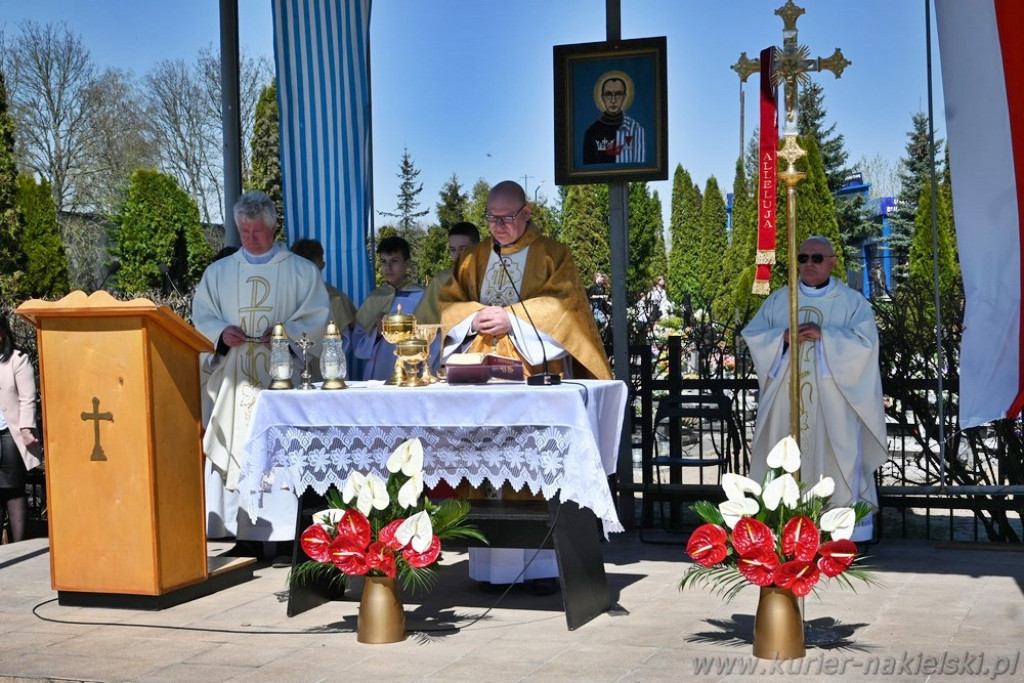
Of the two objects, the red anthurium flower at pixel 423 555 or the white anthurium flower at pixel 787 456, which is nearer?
the white anthurium flower at pixel 787 456

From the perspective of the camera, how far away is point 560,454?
534cm

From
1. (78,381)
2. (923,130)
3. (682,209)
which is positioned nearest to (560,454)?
(78,381)

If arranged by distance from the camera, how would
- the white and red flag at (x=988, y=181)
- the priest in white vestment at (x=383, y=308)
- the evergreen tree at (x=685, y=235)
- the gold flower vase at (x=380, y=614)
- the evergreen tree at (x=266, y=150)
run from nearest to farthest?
the gold flower vase at (x=380, y=614) → the white and red flag at (x=988, y=181) → the priest in white vestment at (x=383, y=308) → the evergreen tree at (x=266, y=150) → the evergreen tree at (x=685, y=235)

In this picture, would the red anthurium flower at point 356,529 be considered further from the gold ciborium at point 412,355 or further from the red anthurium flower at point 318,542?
the gold ciborium at point 412,355

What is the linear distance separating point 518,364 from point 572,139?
2715mm

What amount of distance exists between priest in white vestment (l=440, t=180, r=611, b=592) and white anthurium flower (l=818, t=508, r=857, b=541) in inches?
65.5

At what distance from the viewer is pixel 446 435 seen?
568cm

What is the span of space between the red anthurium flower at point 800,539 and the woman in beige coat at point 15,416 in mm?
5489

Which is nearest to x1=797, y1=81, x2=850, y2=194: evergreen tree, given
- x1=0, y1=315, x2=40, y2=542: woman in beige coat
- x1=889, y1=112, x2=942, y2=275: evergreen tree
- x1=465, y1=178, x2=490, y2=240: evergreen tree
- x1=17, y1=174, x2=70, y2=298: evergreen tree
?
x1=889, y1=112, x2=942, y2=275: evergreen tree

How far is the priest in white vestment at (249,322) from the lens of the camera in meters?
7.12

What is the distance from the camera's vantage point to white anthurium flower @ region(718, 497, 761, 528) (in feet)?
15.6

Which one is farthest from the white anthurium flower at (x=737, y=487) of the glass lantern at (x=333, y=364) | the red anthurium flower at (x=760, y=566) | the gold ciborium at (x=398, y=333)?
the glass lantern at (x=333, y=364)

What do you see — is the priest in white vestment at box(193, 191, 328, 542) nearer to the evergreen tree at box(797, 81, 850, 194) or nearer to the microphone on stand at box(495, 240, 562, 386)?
the microphone on stand at box(495, 240, 562, 386)

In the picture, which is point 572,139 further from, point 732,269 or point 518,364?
point 732,269
